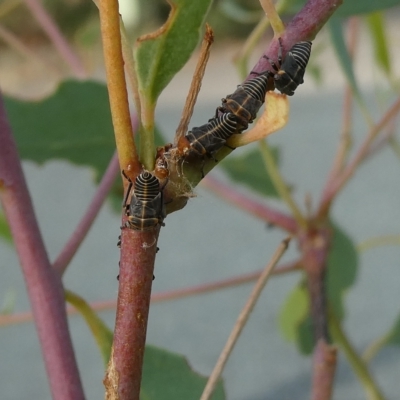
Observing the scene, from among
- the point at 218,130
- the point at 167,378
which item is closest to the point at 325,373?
the point at 167,378

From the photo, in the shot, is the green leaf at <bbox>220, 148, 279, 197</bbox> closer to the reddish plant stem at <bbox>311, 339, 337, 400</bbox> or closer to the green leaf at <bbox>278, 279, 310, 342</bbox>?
the green leaf at <bbox>278, 279, 310, 342</bbox>

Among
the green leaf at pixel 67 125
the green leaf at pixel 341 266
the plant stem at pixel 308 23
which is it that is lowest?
the plant stem at pixel 308 23

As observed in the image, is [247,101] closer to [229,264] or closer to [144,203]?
[144,203]

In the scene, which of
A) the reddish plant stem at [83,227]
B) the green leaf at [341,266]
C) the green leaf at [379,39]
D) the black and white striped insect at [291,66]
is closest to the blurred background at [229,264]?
the green leaf at [379,39]

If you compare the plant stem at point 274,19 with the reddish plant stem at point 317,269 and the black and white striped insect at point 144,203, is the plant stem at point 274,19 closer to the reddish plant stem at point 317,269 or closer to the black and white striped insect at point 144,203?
the black and white striped insect at point 144,203

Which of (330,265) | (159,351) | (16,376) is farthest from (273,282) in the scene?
(159,351)
